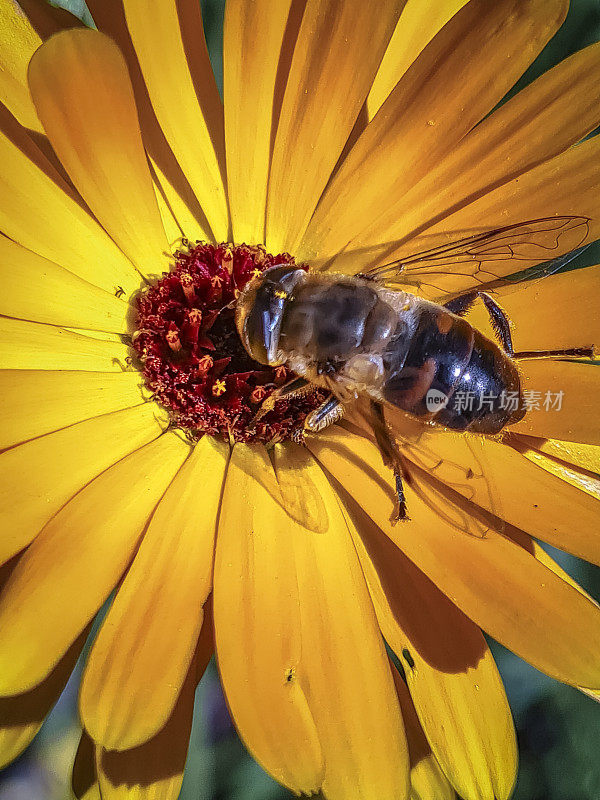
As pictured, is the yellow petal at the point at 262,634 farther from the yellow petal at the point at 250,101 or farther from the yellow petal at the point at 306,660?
the yellow petal at the point at 250,101

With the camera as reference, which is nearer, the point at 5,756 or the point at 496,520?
the point at 5,756

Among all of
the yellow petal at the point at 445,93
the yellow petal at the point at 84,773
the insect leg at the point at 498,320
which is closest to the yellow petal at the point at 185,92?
the yellow petal at the point at 445,93

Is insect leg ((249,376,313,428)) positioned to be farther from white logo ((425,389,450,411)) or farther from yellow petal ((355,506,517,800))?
yellow petal ((355,506,517,800))

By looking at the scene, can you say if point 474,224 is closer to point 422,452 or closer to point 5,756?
point 422,452

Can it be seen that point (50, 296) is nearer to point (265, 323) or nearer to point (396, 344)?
point (265, 323)

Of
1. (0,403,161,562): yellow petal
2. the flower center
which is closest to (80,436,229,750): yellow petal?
(0,403,161,562): yellow petal

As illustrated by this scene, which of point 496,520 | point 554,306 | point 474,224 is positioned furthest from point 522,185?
point 496,520
